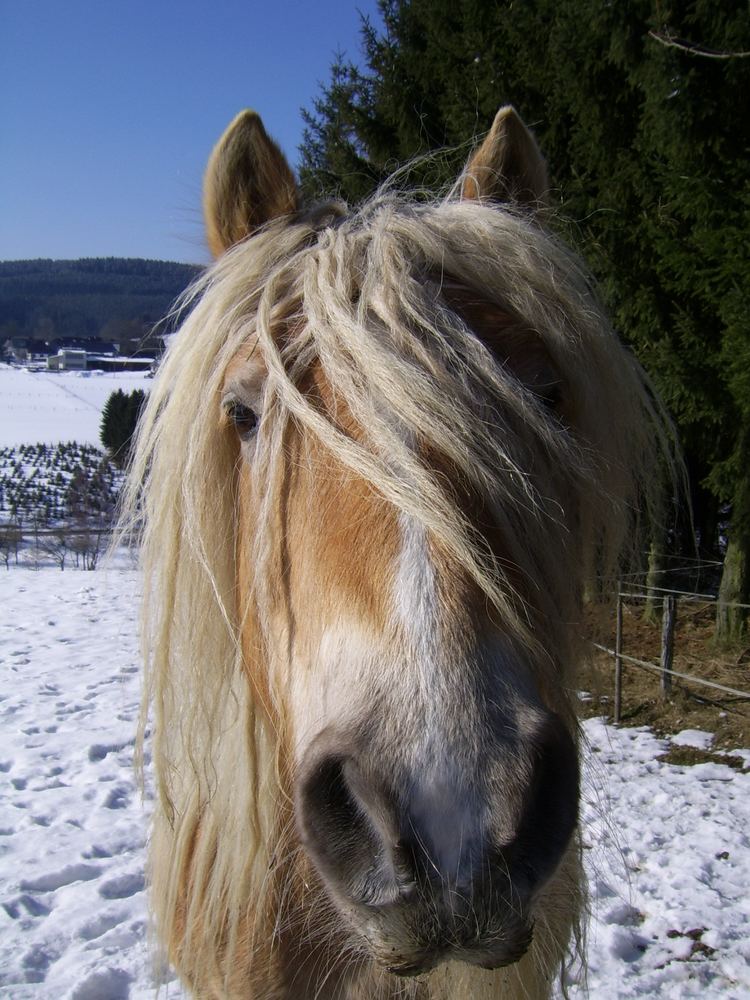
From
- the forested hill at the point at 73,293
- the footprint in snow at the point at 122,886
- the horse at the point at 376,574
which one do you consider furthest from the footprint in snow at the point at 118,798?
the forested hill at the point at 73,293

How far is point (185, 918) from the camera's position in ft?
5.76

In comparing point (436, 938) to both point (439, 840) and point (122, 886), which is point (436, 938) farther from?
point (122, 886)

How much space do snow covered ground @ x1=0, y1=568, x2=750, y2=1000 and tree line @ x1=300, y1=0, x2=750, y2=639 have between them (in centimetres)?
225

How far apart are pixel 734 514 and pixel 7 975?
7.36 m

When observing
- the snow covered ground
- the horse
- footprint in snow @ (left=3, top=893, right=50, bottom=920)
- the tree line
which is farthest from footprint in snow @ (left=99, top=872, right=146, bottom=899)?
the tree line

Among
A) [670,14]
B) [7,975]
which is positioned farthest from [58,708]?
[670,14]

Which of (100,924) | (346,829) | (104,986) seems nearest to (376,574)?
(346,829)

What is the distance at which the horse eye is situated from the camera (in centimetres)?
141

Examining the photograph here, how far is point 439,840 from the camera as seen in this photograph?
0.82 metres

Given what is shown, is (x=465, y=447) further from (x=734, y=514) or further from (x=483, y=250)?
(x=734, y=514)

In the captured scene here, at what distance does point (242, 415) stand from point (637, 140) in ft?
19.9

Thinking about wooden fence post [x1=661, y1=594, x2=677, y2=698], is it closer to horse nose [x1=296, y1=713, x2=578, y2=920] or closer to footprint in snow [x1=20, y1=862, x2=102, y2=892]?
footprint in snow [x1=20, y1=862, x2=102, y2=892]

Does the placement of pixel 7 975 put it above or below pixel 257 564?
below

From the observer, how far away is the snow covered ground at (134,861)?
114 inches
